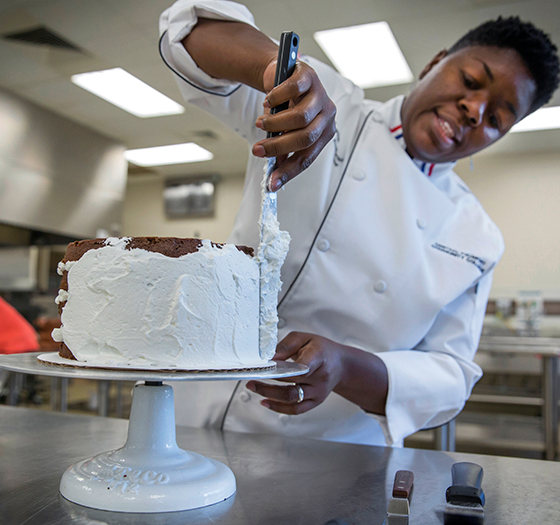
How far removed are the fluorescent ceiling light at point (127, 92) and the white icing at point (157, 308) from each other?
3645 mm

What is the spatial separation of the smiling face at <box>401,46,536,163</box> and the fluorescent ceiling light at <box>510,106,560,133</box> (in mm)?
3616

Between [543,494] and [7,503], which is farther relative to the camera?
[543,494]

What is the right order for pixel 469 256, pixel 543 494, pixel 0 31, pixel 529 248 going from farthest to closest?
pixel 529 248
pixel 0 31
pixel 469 256
pixel 543 494

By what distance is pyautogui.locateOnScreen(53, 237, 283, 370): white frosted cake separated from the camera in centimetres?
64

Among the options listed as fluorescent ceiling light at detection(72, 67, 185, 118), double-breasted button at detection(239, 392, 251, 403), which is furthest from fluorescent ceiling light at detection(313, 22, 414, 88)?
double-breasted button at detection(239, 392, 251, 403)

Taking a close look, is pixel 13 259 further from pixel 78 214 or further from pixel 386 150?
pixel 386 150

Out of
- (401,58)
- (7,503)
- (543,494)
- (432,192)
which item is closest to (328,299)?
(432,192)

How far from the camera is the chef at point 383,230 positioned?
0.98 meters

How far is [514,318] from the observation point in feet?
16.1

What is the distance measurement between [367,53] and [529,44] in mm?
2645

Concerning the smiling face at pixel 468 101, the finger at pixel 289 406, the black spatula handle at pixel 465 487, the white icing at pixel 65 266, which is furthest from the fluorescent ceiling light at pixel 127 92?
the black spatula handle at pixel 465 487

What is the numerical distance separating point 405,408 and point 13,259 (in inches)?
172

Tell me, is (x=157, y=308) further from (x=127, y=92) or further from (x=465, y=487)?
(x=127, y=92)

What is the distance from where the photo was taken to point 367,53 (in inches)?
139
